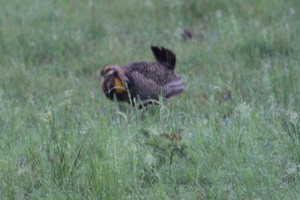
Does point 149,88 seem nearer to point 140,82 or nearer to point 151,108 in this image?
point 140,82

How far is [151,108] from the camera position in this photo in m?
8.18

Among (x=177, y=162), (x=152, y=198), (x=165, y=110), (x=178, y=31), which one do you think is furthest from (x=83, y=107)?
(x=178, y=31)

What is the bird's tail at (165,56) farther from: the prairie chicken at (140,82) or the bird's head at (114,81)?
the bird's head at (114,81)

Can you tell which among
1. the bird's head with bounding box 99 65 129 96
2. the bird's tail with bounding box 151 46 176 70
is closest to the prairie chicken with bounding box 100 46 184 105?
the bird's head with bounding box 99 65 129 96

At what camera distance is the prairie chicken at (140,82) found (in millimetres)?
8500

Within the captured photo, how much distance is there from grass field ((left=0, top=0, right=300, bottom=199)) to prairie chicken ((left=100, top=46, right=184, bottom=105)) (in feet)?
0.42

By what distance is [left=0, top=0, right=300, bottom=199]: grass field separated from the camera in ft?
20.5

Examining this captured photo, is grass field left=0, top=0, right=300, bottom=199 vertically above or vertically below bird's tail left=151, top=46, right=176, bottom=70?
below

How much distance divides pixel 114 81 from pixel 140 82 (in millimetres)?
259

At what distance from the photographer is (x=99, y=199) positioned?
604 cm

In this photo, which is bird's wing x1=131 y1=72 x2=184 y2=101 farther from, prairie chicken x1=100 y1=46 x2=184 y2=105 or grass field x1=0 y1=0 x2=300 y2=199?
grass field x1=0 y1=0 x2=300 y2=199

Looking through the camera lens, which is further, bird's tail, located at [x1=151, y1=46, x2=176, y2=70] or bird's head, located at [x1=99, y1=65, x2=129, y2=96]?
bird's tail, located at [x1=151, y1=46, x2=176, y2=70]

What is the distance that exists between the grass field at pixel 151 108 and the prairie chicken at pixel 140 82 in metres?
0.13

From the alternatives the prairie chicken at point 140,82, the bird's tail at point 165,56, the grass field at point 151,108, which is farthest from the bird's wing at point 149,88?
the bird's tail at point 165,56
